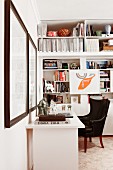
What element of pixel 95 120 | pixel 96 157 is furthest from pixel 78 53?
pixel 96 157

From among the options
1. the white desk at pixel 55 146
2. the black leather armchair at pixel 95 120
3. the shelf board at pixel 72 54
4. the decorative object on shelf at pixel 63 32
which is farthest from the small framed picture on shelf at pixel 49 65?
the white desk at pixel 55 146

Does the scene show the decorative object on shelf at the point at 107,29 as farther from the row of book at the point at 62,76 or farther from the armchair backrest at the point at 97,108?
the armchair backrest at the point at 97,108

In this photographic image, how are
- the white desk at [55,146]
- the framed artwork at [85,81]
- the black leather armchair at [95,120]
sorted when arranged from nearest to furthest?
1. the white desk at [55,146]
2. the black leather armchair at [95,120]
3. the framed artwork at [85,81]

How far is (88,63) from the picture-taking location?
217 inches

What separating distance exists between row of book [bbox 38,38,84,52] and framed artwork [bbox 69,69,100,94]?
0.54m

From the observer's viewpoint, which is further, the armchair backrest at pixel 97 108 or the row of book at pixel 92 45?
the row of book at pixel 92 45

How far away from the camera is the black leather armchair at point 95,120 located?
14.4ft

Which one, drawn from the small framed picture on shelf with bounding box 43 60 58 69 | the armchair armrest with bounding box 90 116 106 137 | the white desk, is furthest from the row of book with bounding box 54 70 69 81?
the white desk

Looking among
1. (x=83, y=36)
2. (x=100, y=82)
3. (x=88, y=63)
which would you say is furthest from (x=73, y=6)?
(x=100, y=82)

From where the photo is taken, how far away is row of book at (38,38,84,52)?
5145 mm

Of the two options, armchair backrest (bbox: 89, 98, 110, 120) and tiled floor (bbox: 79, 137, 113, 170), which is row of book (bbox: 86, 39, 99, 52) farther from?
tiled floor (bbox: 79, 137, 113, 170)

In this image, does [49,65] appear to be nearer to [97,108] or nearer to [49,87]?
[49,87]

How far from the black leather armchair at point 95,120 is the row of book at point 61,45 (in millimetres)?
1155

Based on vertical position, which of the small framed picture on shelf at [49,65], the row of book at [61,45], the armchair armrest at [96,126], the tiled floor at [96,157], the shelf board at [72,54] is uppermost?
the row of book at [61,45]
